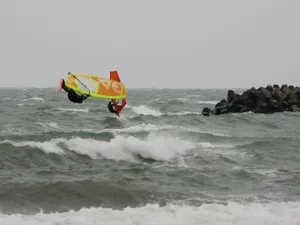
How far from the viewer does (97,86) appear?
1573 cm

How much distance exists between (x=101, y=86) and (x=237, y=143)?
369 inches

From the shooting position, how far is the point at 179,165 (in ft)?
55.6

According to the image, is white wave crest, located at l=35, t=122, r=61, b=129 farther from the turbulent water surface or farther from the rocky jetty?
the rocky jetty

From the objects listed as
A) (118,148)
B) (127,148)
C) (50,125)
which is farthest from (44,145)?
(50,125)

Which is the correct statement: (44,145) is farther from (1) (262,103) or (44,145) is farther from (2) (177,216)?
(1) (262,103)

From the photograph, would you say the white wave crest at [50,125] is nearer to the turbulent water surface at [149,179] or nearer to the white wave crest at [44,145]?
the turbulent water surface at [149,179]

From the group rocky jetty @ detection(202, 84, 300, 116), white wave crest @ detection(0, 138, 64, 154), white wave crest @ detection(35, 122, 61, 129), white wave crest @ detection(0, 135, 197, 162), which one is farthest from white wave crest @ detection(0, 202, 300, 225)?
rocky jetty @ detection(202, 84, 300, 116)

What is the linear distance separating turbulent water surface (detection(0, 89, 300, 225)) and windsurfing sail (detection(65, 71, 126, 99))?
2.66m

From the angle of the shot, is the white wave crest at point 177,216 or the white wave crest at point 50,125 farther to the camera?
the white wave crest at point 50,125

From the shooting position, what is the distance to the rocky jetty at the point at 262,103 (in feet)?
133

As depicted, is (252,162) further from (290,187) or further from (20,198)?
(20,198)

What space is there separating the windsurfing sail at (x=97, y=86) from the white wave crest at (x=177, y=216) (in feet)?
16.4

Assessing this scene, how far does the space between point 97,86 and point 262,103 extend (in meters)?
27.9

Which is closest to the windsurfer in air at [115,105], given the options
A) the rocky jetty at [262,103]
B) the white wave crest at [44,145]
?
the white wave crest at [44,145]
